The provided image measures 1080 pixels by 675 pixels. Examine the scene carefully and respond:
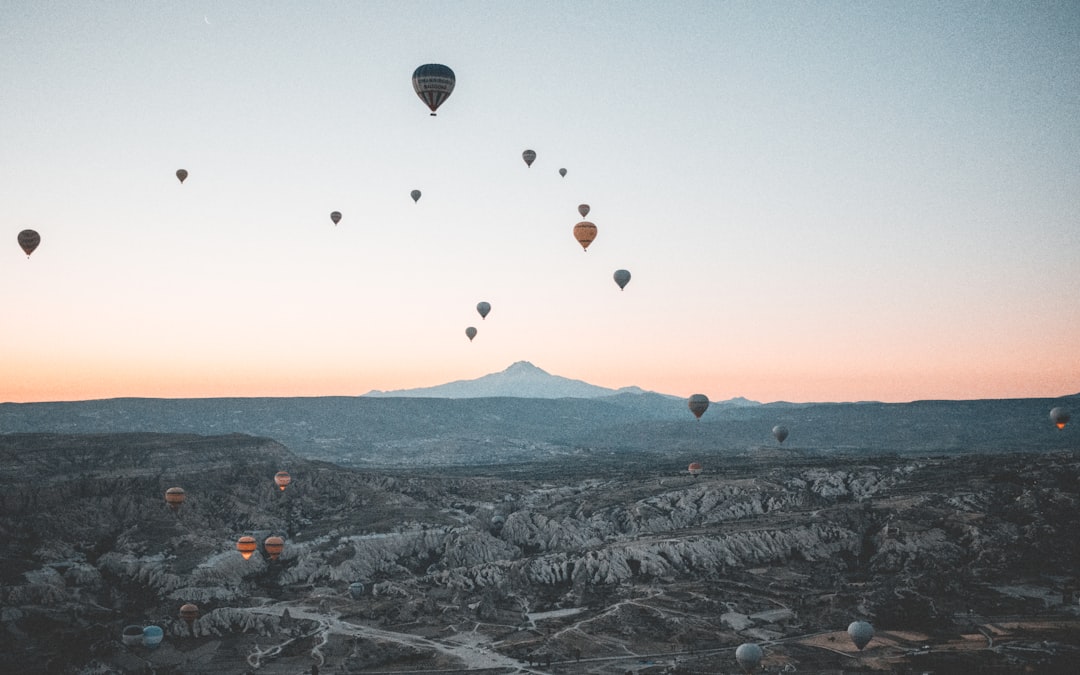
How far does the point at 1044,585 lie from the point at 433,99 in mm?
64729

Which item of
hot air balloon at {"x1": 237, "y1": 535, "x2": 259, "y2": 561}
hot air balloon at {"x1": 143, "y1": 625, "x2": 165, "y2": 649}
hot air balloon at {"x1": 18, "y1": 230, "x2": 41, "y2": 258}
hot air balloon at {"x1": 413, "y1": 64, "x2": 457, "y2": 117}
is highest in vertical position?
hot air balloon at {"x1": 413, "y1": 64, "x2": 457, "y2": 117}

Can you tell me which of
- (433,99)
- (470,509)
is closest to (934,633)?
(433,99)

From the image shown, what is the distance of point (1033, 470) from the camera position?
109 metres

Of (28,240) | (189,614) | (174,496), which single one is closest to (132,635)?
(189,614)

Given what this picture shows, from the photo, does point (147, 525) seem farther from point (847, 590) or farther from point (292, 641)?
point (847, 590)

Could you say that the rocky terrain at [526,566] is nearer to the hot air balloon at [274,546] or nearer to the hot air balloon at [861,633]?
the hot air balloon at [861,633]

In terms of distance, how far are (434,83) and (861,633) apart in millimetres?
50204

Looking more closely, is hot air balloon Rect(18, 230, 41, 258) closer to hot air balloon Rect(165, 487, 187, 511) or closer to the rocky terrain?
the rocky terrain

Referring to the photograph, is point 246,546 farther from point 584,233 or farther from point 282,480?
point 584,233

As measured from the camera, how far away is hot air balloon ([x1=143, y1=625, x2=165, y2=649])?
6925 centimetres

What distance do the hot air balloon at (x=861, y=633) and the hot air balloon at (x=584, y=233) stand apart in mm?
39333

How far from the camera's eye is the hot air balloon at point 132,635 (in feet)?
224

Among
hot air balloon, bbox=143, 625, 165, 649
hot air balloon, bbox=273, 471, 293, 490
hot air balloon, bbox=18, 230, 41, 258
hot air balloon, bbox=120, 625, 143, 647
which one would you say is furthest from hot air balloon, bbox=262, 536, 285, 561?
hot air balloon, bbox=18, 230, 41, 258

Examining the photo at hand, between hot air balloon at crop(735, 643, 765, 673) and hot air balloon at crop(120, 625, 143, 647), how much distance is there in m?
43.2
